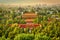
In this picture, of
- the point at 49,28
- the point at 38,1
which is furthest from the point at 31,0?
the point at 49,28

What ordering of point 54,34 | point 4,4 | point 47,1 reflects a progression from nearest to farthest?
1. point 54,34
2. point 4,4
3. point 47,1

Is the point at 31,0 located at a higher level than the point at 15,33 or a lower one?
lower

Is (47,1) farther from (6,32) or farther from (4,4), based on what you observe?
(6,32)

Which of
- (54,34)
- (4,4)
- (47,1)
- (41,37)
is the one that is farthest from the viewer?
(47,1)

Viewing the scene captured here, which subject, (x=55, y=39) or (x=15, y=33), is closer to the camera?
(x=55, y=39)

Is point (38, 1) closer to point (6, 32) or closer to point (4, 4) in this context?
→ point (4, 4)

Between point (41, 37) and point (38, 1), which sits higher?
point (41, 37)

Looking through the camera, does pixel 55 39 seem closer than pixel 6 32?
Yes

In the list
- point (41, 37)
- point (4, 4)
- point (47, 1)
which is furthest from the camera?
point (47, 1)

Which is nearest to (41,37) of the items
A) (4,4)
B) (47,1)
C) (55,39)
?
(55,39)
